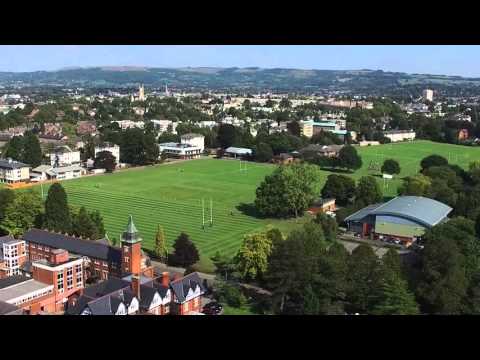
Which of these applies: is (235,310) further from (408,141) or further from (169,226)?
(408,141)

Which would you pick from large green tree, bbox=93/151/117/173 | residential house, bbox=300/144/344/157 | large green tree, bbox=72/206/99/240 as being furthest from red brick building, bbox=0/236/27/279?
residential house, bbox=300/144/344/157

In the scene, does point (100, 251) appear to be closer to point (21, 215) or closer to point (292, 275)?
point (21, 215)

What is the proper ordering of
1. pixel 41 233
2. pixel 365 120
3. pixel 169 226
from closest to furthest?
1. pixel 41 233
2. pixel 169 226
3. pixel 365 120

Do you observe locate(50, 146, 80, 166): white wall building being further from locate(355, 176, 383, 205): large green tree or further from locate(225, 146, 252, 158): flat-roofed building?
locate(355, 176, 383, 205): large green tree

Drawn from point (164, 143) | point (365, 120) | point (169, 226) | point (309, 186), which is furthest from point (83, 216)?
point (365, 120)

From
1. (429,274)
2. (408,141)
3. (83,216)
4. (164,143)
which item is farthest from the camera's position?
(408,141)
